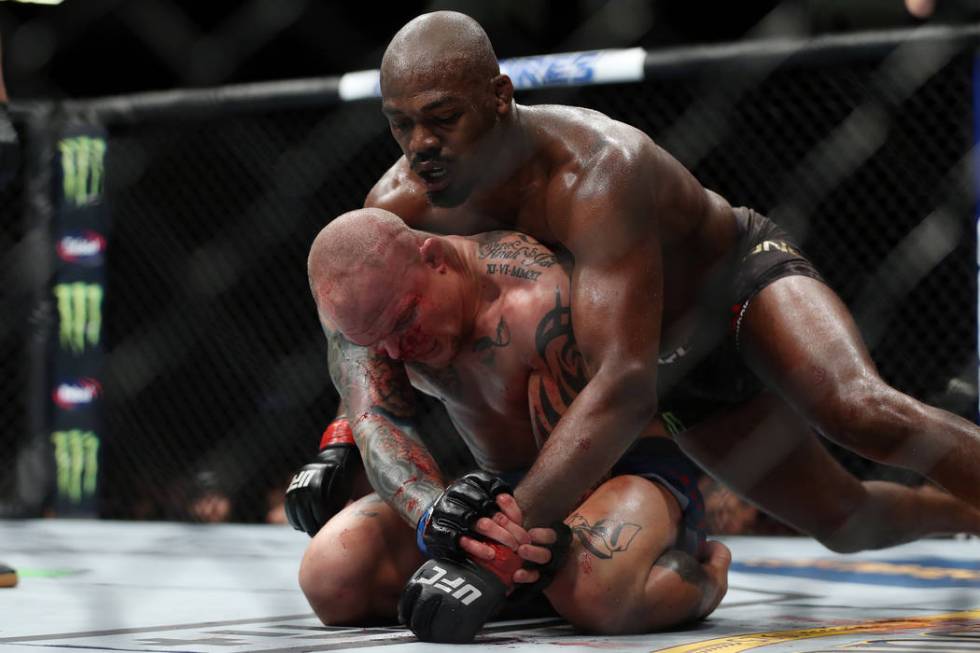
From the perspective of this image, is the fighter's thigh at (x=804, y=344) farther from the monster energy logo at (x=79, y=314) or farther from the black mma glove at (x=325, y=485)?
the monster energy logo at (x=79, y=314)

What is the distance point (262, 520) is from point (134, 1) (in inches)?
66.4

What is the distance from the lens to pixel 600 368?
58.3 inches

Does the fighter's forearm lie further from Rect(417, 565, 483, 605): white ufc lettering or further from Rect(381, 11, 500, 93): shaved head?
Rect(381, 11, 500, 93): shaved head

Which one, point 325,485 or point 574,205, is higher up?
point 574,205

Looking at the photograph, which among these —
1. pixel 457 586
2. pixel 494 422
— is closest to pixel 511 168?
pixel 494 422

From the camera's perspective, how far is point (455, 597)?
54.1 inches

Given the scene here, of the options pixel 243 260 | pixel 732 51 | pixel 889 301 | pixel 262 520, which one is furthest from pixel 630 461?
pixel 243 260

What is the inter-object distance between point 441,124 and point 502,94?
11 centimetres

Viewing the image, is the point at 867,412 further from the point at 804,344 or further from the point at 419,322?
the point at 419,322

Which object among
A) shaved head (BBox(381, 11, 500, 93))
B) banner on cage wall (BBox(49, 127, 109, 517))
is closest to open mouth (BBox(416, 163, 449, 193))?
shaved head (BBox(381, 11, 500, 93))

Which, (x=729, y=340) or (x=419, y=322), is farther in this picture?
(x=729, y=340)

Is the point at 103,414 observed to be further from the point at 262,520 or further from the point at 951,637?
the point at 951,637

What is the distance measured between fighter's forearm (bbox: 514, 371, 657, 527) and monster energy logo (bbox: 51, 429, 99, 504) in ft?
8.28

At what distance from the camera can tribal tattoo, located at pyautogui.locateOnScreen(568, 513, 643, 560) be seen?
150cm
